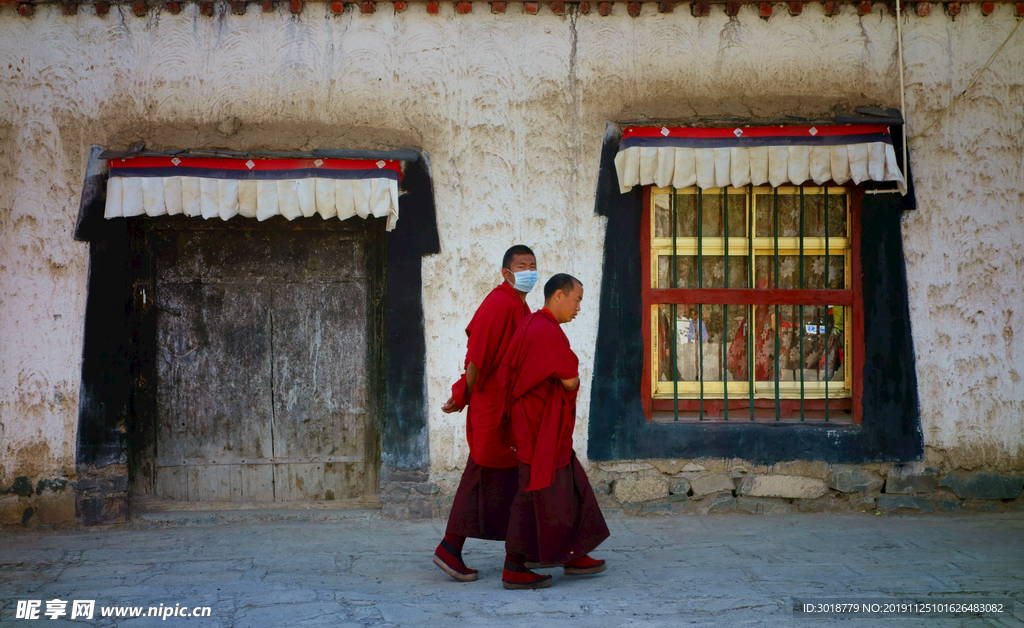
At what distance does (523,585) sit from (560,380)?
0.97 m

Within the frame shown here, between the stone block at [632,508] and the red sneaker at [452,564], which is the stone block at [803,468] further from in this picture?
the red sneaker at [452,564]

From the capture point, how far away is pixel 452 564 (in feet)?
13.1

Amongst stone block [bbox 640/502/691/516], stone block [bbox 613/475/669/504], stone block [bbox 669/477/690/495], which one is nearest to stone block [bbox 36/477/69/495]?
stone block [bbox 613/475/669/504]

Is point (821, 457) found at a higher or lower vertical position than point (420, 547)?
higher

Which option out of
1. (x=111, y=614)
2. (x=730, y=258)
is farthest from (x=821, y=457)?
(x=111, y=614)

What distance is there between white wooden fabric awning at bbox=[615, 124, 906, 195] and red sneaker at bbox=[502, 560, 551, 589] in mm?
2446

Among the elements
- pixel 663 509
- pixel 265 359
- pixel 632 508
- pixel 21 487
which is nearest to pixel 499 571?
Answer: pixel 632 508

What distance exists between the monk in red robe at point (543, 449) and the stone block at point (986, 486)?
2.80 metres

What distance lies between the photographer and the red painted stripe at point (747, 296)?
5.37 metres

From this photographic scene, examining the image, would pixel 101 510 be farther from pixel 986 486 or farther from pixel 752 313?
pixel 986 486

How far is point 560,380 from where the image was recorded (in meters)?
3.84

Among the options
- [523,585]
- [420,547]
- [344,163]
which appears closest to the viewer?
[523,585]

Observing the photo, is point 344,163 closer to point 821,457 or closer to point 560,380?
point 560,380

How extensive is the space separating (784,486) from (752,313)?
1.15 metres
